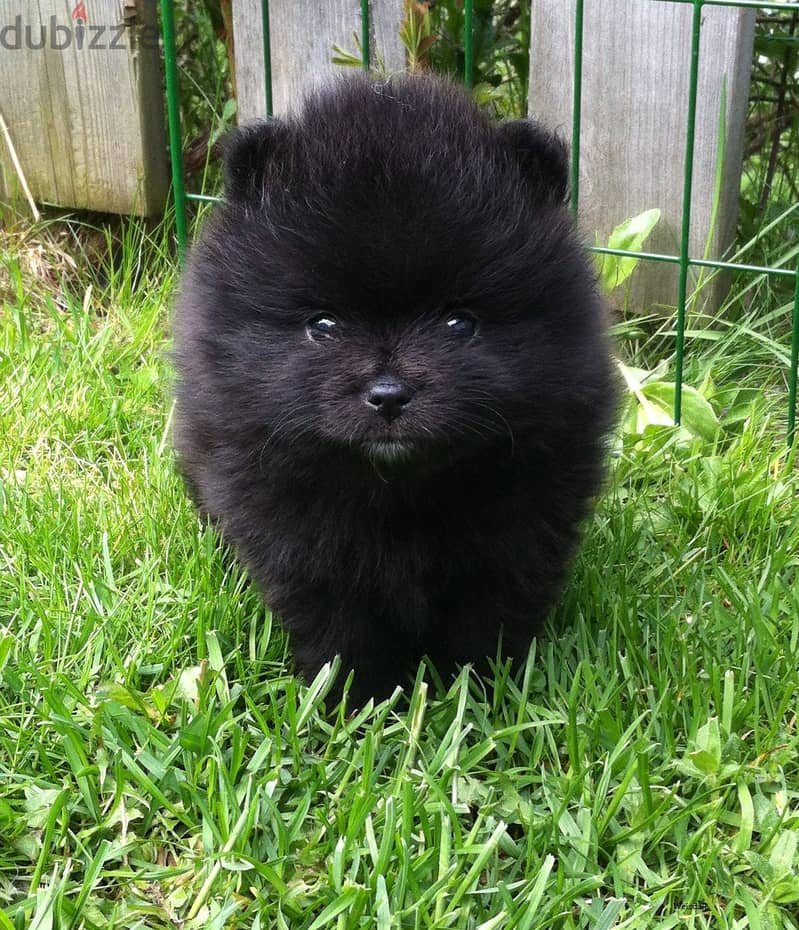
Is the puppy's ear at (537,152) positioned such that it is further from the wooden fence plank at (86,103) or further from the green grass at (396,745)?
the wooden fence plank at (86,103)

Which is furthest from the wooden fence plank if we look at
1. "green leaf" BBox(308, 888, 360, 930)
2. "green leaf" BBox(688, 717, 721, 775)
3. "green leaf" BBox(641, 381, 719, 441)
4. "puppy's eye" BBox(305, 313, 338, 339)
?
"green leaf" BBox(308, 888, 360, 930)

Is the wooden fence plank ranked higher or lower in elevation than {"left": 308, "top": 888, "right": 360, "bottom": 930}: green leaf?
higher

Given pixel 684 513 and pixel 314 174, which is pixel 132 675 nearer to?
pixel 314 174

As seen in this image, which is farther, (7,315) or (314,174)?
(7,315)

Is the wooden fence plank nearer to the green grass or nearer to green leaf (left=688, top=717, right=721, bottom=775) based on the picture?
the green grass

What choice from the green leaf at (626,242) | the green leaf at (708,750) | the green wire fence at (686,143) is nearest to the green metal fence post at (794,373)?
the green wire fence at (686,143)

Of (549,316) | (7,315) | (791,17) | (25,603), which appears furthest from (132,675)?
(791,17)
